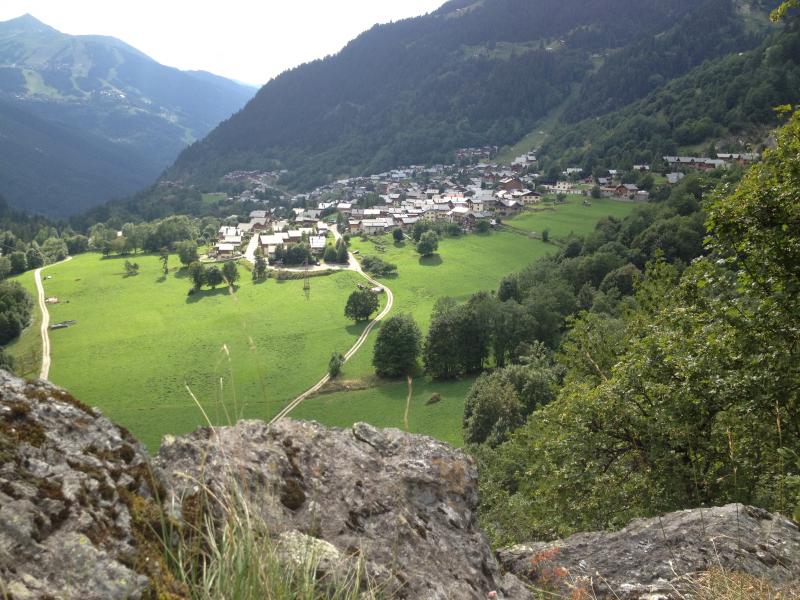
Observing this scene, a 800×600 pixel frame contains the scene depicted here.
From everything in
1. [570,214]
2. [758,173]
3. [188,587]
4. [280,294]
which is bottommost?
[280,294]

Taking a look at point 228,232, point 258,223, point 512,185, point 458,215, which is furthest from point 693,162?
point 228,232

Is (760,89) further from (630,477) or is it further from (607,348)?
(630,477)

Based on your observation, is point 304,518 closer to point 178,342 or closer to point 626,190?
point 178,342

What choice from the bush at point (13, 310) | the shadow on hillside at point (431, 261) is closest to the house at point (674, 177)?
the shadow on hillside at point (431, 261)

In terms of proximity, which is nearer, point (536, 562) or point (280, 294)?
point (536, 562)

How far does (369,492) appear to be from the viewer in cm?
588

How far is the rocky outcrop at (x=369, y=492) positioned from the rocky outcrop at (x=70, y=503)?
17.4 inches

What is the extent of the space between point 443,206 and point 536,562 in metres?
116

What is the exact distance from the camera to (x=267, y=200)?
6393 inches

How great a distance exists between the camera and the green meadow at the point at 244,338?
135 ft

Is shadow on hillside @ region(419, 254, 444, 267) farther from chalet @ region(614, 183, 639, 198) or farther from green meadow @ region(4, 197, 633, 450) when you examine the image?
chalet @ region(614, 183, 639, 198)

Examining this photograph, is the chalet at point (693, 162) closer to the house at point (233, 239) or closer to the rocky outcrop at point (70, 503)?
the house at point (233, 239)

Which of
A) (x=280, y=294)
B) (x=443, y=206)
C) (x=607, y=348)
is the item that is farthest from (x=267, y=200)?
(x=607, y=348)

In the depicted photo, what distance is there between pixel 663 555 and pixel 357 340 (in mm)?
51659
